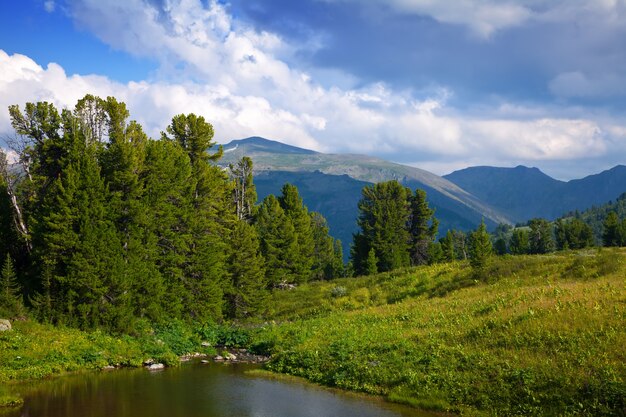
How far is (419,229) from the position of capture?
95.1 m

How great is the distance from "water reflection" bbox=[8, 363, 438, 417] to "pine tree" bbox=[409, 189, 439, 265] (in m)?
68.3

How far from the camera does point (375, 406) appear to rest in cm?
2377

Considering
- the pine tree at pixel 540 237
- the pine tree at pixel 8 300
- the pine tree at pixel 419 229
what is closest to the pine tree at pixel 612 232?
the pine tree at pixel 540 237

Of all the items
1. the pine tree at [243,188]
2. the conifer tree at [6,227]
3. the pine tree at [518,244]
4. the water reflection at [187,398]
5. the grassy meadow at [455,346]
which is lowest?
the water reflection at [187,398]

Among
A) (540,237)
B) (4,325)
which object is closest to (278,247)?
(4,325)

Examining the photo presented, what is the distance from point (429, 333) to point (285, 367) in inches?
379

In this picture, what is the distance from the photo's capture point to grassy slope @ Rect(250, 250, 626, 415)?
69.8 feet

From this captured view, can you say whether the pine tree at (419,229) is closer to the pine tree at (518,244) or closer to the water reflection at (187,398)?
the pine tree at (518,244)

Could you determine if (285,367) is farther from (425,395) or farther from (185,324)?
(185,324)

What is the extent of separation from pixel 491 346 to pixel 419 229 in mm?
68829

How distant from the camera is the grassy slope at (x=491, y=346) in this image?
21.3 metres

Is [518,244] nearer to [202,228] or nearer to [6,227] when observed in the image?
[202,228]

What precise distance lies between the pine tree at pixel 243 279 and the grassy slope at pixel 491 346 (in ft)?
31.4

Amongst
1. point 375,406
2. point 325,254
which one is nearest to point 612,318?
point 375,406
